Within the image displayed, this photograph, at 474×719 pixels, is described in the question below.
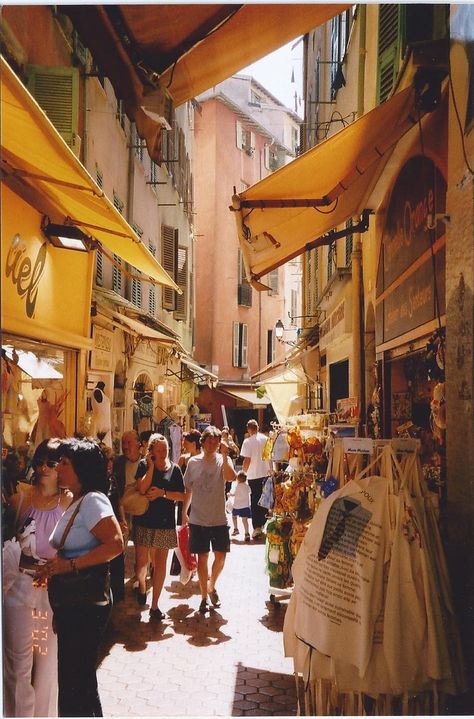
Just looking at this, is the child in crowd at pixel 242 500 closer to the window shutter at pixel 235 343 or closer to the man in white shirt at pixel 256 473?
the man in white shirt at pixel 256 473

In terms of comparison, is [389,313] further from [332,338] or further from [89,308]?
[332,338]

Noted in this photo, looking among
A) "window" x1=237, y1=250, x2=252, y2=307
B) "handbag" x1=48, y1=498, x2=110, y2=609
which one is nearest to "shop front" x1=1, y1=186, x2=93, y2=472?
"handbag" x1=48, y1=498, x2=110, y2=609

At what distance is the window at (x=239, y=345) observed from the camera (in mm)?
30734

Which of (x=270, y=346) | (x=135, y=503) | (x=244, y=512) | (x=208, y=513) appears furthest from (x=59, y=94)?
(x=270, y=346)

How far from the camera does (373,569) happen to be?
3.18 m

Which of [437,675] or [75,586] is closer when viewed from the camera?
[437,675]

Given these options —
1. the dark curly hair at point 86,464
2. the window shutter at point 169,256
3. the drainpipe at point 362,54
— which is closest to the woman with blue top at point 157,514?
the dark curly hair at point 86,464

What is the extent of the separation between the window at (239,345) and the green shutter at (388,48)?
24677 mm

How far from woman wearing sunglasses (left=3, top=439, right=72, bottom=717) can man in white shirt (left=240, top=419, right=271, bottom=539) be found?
6.00 meters

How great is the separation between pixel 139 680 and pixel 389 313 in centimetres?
421

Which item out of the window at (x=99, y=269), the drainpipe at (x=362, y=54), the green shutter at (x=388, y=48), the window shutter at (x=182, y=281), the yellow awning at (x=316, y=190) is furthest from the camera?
the window shutter at (x=182, y=281)

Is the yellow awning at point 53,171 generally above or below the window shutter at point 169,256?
below

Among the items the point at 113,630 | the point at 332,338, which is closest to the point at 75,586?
the point at 113,630

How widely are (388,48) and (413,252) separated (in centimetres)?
226
